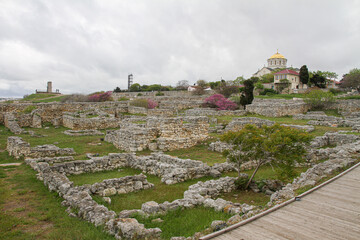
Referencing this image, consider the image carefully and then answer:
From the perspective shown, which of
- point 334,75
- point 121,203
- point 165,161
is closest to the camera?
point 121,203

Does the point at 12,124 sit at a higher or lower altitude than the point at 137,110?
lower

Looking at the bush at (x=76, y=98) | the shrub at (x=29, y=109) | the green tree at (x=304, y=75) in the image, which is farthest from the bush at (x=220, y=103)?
the green tree at (x=304, y=75)

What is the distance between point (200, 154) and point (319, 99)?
97.6 ft

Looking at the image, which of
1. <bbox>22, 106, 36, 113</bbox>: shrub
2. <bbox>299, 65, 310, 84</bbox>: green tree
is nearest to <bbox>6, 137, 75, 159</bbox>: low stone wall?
<bbox>22, 106, 36, 113</bbox>: shrub

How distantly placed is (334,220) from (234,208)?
2453mm

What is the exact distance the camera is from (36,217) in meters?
7.33

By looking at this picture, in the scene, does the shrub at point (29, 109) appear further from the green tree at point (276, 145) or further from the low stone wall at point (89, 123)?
the green tree at point (276, 145)

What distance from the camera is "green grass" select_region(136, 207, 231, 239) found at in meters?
6.13

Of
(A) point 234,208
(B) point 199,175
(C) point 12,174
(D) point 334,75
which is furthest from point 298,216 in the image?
(D) point 334,75

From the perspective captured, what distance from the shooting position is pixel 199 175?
38.8ft

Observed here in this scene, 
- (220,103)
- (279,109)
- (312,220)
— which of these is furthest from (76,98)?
(312,220)

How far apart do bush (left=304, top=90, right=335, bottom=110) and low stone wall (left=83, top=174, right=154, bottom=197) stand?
3605 centimetres

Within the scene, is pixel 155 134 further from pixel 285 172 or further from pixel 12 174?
pixel 285 172

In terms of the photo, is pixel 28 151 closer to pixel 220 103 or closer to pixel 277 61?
pixel 220 103
